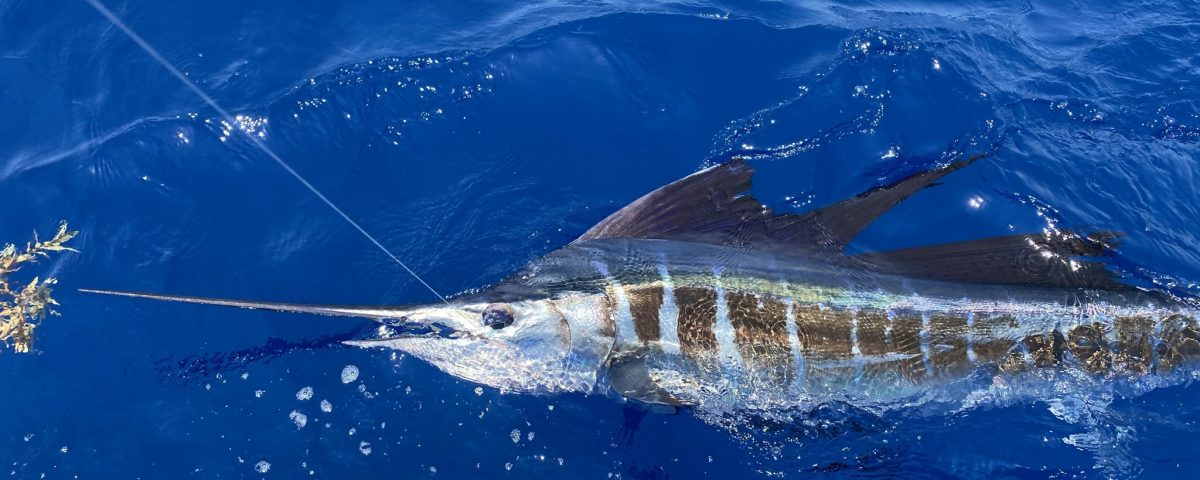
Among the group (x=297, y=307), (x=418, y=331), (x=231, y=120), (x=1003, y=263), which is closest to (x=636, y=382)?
(x=418, y=331)

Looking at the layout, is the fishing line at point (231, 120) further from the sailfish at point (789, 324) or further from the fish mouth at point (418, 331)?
the sailfish at point (789, 324)

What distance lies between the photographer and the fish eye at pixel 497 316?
4002 millimetres

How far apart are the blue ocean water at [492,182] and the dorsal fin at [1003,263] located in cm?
57

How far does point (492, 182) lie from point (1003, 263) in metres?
3.00

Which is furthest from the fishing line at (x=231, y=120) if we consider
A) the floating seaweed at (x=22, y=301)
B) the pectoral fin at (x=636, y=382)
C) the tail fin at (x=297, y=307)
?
the floating seaweed at (x=22, y=301)

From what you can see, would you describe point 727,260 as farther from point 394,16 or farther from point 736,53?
point 394,16

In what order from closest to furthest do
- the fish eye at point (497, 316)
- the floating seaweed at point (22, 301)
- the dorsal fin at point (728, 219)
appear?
the fish eye at point (497, 316)
the floating seaweed at point (22, 301)
the dorsal fin at point (728, 219)

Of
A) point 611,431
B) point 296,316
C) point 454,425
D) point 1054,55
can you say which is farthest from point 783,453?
point 1054,55

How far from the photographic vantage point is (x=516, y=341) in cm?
405

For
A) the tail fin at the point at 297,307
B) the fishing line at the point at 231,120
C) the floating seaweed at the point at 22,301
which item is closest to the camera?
the tail fin at the point at 297,307

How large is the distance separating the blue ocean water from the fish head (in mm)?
134

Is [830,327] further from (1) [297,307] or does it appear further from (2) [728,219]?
(1) [297,307]

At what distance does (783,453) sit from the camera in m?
4.06

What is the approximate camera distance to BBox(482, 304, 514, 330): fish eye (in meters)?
4.00
